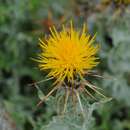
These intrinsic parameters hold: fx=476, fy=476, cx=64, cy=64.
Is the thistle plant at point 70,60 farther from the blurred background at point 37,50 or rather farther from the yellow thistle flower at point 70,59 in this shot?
the blurred background at point 37,50

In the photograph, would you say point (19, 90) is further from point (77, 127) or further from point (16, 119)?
point (77, 127)

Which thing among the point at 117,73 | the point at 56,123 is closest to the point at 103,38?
the point at 117,73

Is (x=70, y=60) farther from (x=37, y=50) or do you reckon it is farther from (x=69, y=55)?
(x=37, y=50)

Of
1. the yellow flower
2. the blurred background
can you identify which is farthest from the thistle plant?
the blurred background

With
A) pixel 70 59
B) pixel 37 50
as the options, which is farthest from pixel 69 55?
pixel 37 50

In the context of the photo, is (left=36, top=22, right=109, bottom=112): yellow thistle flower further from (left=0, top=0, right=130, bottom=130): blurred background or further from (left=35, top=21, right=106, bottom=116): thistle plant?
(left=0, top=0, right=130, bottom=130): blurred background

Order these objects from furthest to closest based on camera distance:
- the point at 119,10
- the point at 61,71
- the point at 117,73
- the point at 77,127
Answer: the point at 117,73 → the point at 119,10 → the point at 77,127 → the point at 61,71

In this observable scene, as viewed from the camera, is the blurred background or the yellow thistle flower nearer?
the yellow thistle flower

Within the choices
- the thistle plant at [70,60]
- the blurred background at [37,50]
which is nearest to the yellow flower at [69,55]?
the thistle plant at [70,60]
